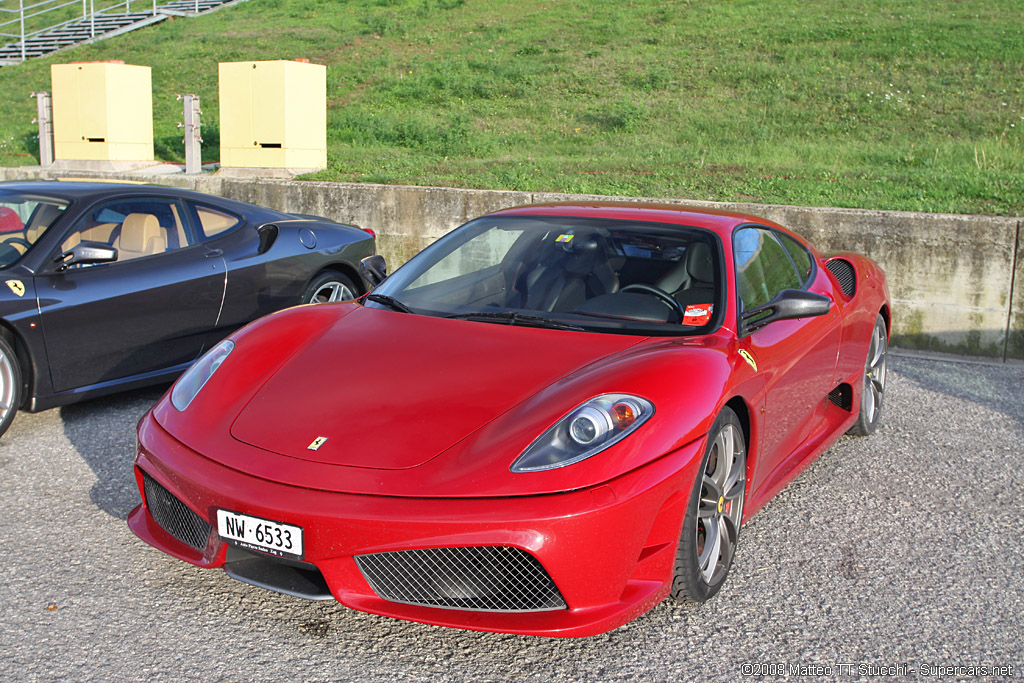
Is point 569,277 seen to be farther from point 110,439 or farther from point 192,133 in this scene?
point 192,133

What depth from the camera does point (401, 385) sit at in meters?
3.10

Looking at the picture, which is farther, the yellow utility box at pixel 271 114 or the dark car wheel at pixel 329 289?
the yellow utility box at pixel 271 114

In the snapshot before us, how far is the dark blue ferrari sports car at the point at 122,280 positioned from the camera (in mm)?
4723

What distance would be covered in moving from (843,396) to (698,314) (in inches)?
59.4

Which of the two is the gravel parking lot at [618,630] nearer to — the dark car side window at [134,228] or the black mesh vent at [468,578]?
the black mesh vent at [468,578]

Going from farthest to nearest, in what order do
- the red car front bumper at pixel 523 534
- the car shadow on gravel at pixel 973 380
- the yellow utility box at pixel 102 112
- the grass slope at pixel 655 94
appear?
the yellow utility box at pixel 102 112 → the grass slope at pixel 655 94 → the car shadow on gravel at pixel 973 380 → the red car front bumper at pixel 523 534

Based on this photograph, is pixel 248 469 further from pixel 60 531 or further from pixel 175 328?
pixel 175 328

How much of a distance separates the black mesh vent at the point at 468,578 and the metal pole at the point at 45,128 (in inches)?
554

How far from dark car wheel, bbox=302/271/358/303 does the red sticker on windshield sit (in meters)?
3.27

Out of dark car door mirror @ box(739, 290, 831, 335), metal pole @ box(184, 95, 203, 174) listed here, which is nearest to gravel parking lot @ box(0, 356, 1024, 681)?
dark car door mirror @ box(739, 290, 831, 335)

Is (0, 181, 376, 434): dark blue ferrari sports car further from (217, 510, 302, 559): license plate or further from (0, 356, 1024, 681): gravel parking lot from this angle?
(217, 510, 302, 559): license plate

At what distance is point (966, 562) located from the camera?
3541mm

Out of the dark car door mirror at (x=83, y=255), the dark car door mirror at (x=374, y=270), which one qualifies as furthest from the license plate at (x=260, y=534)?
the dark car door mirror at (x=83, y=255)

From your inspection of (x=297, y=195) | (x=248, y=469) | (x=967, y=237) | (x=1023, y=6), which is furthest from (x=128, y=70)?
(x=1023, y=6)
